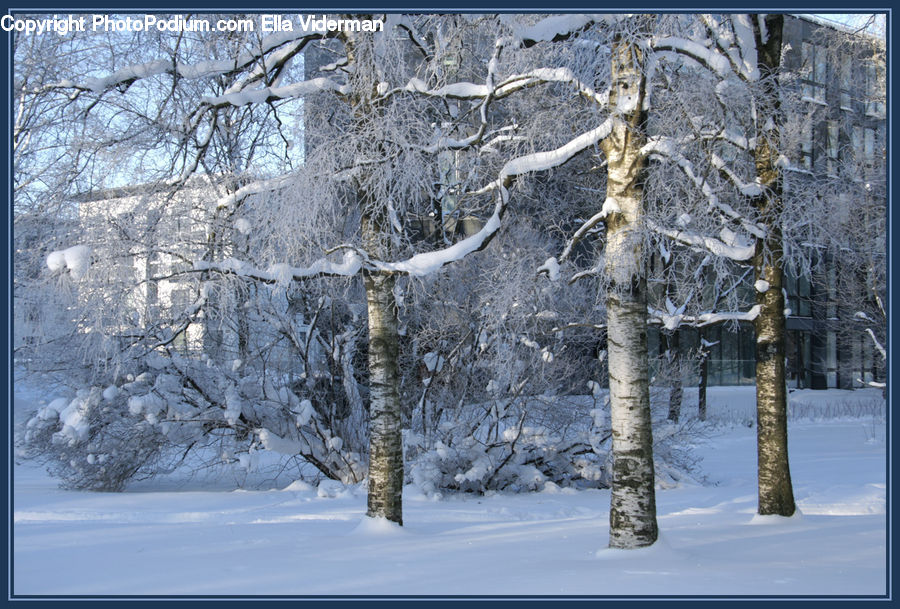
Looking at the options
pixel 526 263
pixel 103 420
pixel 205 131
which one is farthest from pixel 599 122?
pixel 103 420

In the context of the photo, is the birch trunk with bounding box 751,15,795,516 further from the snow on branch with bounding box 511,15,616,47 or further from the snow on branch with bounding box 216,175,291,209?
the snow on branch with bounding box 216,175,291,209

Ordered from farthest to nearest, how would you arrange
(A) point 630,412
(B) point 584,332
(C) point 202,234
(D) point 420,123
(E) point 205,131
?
(B) point 584,332
(E) point 205,131
(C) point 202,234
(D) point 420,123
(A) point 630,412

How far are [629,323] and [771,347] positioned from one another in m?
2.93

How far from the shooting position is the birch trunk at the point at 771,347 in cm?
877

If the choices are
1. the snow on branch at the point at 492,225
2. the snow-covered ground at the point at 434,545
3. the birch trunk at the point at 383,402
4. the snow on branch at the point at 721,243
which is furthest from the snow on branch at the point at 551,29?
the snow-covered ground at the point at 434,545

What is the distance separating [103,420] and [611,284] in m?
9.26

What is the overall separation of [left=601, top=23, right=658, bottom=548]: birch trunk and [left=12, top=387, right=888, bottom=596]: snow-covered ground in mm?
387

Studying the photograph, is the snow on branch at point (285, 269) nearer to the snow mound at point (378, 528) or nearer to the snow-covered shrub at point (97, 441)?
the snow mound at point (378, 528)

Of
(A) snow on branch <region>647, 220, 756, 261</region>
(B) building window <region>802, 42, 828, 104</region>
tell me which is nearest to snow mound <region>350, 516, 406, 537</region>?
A: (A) snow on branch <region>647, 220, 756, 261</region>

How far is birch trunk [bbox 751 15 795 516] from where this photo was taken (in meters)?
8.77

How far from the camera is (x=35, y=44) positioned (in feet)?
40.8

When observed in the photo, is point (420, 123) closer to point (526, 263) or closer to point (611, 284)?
point (611, 284)

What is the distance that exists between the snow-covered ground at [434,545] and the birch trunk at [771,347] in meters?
0.43

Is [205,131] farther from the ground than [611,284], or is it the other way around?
[205,131]
